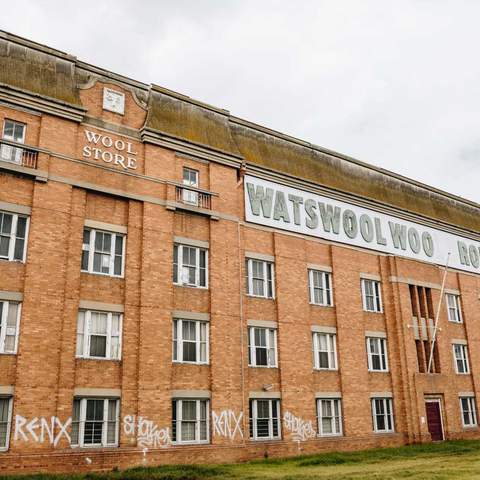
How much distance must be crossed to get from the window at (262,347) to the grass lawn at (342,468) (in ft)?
13.4

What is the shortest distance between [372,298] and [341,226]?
428 centimetres

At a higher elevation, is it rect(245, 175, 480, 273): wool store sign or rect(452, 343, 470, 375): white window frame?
rect(245, 175, 480, 273): wool store sign

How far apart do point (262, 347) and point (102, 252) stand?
8301 millimetres

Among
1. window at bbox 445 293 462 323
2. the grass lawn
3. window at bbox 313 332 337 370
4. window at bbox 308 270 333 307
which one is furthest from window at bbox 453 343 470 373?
window at bbox 308 270 333 307

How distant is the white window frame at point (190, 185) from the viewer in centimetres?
2378

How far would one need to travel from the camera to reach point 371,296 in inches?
1160

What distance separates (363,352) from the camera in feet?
90.1

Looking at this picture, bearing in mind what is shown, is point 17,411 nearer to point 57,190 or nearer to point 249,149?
point 57,190

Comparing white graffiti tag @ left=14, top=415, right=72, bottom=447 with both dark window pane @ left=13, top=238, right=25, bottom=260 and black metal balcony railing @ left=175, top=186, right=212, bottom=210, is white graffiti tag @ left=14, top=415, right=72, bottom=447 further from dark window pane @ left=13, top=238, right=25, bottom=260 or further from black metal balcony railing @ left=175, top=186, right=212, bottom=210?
black metal balcony railing @ left=175, top=186, right=212, bottom=210

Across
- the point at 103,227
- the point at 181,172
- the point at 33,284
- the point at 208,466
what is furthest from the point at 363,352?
the point at 33,284

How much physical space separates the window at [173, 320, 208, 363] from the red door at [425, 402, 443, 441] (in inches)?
548

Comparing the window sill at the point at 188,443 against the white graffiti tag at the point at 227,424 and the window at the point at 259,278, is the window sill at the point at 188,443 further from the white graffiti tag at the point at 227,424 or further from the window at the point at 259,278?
the window at the point at 259,278

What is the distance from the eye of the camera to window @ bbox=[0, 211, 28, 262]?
62.0ft

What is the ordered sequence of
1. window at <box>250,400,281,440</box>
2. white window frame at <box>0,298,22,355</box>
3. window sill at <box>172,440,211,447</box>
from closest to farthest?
1. white window frame at <box>0,298,22,355</box>
2. window sill at <box>172,440,211,447</box>
3. window at <box>250,400,281,440</box>
